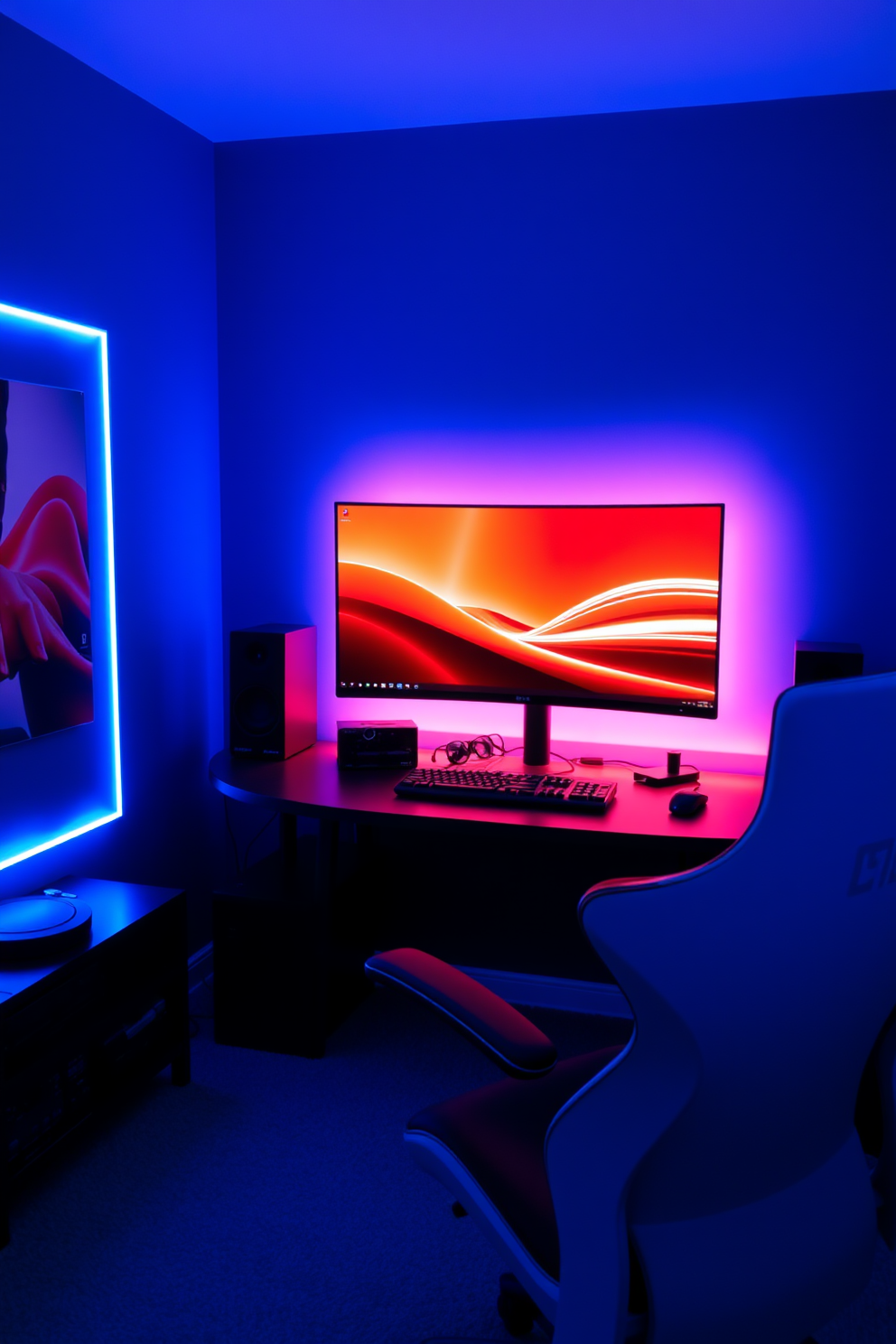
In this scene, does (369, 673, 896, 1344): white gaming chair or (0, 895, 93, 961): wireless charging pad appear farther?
(0, 895, 93, 961): wireless charging pad

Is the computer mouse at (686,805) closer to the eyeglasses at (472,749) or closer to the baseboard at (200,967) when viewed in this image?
the eyeglasses at (472,749)

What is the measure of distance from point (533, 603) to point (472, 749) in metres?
0.45

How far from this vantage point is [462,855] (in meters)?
3.07

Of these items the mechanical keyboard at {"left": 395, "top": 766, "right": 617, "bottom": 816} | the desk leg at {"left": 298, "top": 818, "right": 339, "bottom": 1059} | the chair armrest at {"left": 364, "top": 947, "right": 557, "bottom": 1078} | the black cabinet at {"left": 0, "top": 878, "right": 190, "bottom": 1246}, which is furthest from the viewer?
the desk leg at {"left": 298, "top": 818, "right": 339, "bottom": 1059}

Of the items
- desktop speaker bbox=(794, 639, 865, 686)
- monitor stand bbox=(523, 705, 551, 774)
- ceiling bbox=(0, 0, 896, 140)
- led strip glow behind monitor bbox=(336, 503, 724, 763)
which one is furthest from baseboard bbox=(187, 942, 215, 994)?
ceiling bbox=(0, 0, 896, 140)

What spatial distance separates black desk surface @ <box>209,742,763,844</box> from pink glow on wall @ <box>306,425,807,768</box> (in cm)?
24

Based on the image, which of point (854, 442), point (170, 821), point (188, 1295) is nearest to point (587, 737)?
point (854, 442)

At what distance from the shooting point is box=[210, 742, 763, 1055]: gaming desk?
2232 mm

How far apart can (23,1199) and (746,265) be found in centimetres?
286

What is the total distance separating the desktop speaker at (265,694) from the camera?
2770mm

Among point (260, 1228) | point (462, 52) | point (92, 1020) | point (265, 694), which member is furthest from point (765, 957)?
point (462, 52)

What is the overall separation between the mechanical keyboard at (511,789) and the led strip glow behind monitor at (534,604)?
0.28 meters

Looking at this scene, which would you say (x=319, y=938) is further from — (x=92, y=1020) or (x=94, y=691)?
(x=94, y=691)

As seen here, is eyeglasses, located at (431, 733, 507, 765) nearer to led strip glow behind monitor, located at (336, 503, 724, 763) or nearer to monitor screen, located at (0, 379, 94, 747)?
led strip glow behind monitor, located at (336, 503, 724, 763)
